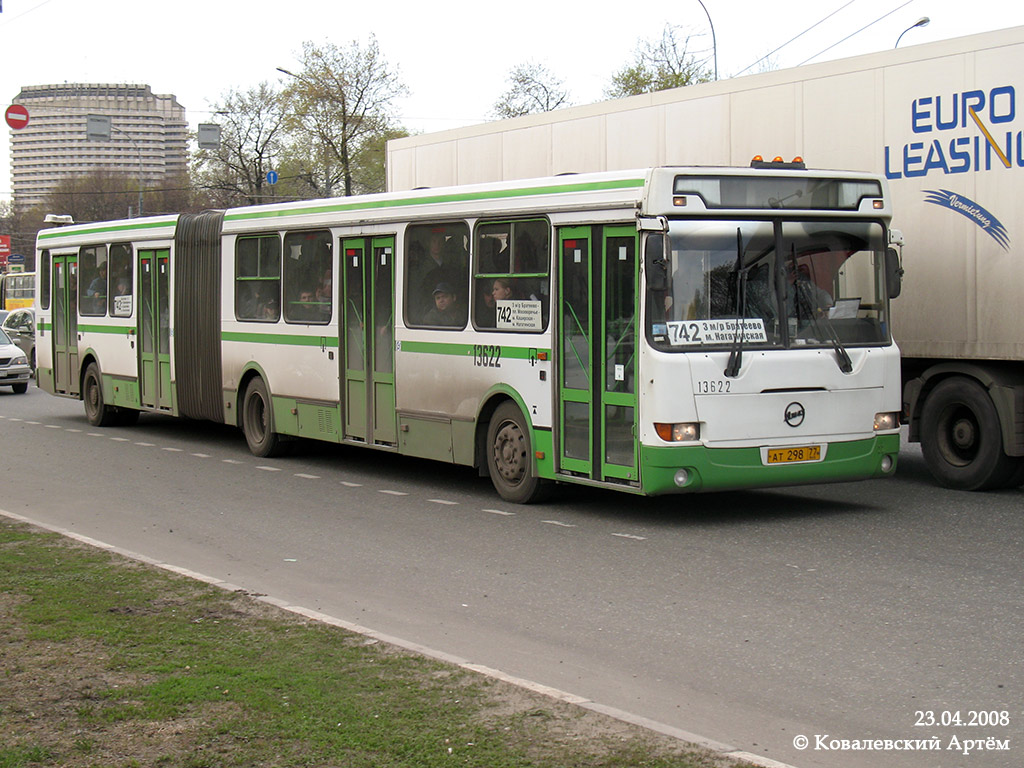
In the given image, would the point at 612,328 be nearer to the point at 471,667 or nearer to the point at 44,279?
the point at 471,667

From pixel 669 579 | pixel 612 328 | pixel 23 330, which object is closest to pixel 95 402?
pixel 612 328

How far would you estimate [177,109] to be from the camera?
7581cm

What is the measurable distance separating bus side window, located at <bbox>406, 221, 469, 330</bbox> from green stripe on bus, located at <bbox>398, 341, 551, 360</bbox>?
176 mm

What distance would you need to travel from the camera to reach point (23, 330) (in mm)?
35594

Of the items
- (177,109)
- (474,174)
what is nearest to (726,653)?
(474,174)

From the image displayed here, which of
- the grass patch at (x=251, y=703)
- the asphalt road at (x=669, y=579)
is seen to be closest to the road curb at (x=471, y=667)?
the grass patch at (x=251, y=703)

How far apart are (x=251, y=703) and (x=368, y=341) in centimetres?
869

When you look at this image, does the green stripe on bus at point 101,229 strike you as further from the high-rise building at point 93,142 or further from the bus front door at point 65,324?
the high-rise building at point 93,142

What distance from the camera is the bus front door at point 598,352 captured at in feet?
35.7

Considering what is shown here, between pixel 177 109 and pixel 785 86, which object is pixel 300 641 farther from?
pixel 177 109

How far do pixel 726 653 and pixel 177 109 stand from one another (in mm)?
73252

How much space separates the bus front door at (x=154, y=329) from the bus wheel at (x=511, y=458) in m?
7.45

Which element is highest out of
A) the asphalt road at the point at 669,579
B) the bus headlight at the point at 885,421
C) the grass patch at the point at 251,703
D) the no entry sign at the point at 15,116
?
the no entry sign at the point at 15,116

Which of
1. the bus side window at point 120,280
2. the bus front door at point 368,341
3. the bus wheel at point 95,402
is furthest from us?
the bus wheel at point 95,402
